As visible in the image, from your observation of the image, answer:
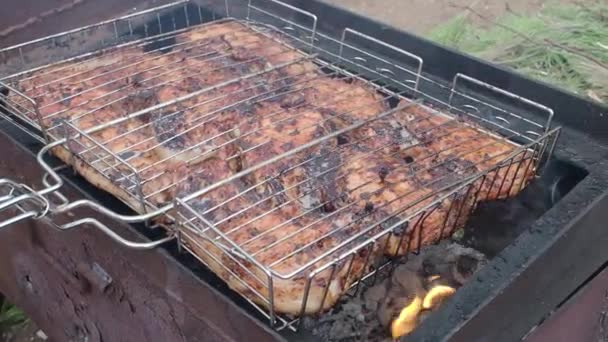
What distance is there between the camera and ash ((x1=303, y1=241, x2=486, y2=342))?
2.31 meters

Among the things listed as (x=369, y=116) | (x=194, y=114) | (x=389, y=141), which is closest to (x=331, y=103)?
(x=369, y=116)

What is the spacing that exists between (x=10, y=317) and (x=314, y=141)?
3.01 metres

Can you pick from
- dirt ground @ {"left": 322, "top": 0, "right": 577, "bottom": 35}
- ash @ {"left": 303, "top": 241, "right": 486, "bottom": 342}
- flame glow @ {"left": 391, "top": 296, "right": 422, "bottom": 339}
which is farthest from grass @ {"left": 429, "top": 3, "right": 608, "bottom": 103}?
flame glow @ {"left": 391, "top": 296, "right": 422, "bottom": 339}

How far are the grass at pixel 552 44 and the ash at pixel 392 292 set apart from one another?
7.97ft

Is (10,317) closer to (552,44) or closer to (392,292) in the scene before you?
(392,292)

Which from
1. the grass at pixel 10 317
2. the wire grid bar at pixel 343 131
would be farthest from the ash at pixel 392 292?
the grass at pixel 10 317

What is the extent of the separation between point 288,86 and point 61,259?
4.12ft

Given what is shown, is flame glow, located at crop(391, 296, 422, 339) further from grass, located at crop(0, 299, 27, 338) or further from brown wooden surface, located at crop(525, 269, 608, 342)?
grass, located at crop(0, 299, 27, 338)

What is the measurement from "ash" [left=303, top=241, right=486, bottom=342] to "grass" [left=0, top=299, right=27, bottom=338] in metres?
2.91

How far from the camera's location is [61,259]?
2824 mm

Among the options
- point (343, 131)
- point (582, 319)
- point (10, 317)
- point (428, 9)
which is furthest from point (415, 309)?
point (428, 9)

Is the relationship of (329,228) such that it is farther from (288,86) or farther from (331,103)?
(288,86)

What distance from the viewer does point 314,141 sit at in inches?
97.7

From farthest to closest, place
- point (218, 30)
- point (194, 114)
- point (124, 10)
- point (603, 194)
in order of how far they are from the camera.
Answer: point (124, 10) < point (218, 30) < point (194, 114) < point (603, 194)
